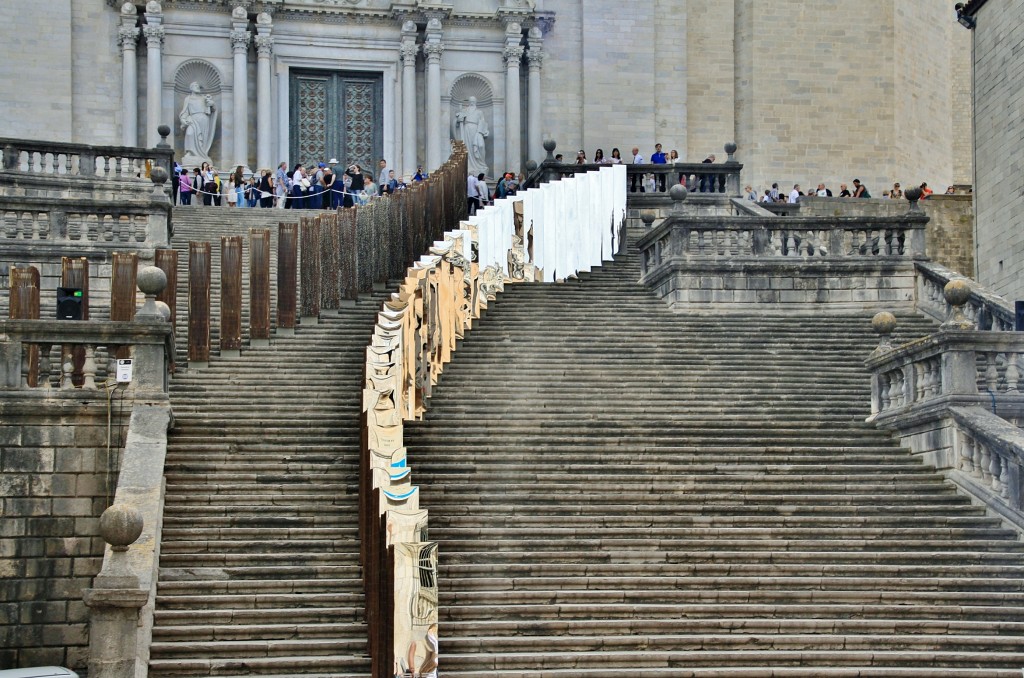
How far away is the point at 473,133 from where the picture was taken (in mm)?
37562

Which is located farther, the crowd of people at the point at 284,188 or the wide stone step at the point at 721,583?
the crowd of people at the point at 284,188

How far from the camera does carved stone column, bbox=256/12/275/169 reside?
3619 centimetres

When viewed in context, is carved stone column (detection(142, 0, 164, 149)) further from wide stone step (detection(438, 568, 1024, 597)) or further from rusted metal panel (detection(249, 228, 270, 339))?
wide stone step (detection(438, 568, 1024, 597))

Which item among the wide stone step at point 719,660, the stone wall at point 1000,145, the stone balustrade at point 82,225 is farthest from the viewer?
the stone wall at point 1000,145

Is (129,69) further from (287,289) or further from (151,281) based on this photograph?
(151,281)

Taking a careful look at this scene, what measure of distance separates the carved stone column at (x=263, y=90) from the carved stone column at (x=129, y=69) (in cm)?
261

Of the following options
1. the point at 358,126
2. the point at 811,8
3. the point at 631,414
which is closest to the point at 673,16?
the point at 811,8

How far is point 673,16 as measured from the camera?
39781 mm

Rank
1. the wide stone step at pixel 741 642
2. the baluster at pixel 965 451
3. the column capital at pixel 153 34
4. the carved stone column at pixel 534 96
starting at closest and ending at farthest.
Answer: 1. the wide stone step at pixel 741 642
2. the baluster at pixel 965 451
3. the column capital at pixel 153 34
4. the carved stone column at pixel 534 96

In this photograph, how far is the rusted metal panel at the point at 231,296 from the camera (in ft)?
67.6

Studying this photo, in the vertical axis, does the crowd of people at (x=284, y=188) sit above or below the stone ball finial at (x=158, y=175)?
above

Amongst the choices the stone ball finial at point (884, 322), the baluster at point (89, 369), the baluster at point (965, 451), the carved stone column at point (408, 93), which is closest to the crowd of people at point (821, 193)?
the carved stone column at point (408, 93)

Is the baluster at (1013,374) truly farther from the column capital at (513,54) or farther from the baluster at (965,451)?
the column capital at (513,54)

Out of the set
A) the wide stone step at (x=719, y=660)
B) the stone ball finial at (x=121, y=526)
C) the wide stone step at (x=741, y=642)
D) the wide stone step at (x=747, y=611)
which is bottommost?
the wide stone step at (x=719, y=660)
